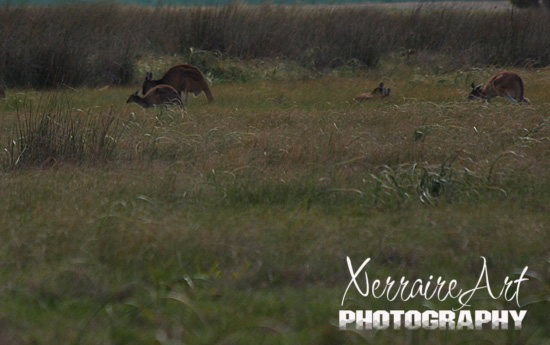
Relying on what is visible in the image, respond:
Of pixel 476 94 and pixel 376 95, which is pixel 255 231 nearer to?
pixel 476 94

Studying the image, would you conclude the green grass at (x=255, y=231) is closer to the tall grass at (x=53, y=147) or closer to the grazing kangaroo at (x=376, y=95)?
the tall grass at (x=53, y=147)

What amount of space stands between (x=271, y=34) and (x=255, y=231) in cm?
1184

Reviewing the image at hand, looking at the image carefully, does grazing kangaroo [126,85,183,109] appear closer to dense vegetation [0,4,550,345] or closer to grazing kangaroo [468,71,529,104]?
dense vegetation [0,4,550,345]

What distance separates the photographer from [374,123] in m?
7.59

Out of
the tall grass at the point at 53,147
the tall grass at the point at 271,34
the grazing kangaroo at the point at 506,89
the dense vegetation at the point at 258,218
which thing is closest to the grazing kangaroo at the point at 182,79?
the dense vegetation at the point at 258,218

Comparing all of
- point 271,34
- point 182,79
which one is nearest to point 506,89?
point 182,79

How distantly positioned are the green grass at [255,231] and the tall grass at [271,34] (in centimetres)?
578

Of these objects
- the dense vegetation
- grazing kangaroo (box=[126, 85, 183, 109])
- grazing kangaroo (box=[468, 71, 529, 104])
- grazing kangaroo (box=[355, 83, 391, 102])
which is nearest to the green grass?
the dense vegetation

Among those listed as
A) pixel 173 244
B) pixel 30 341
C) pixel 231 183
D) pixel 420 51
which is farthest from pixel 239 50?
pixel 30 341

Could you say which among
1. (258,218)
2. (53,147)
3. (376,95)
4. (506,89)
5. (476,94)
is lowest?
(376,95)

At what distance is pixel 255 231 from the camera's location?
12.4 ft

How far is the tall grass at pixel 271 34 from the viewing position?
12.2 meters

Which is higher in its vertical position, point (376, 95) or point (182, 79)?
point (182, 79)

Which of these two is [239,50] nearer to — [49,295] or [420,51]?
[420,51]
